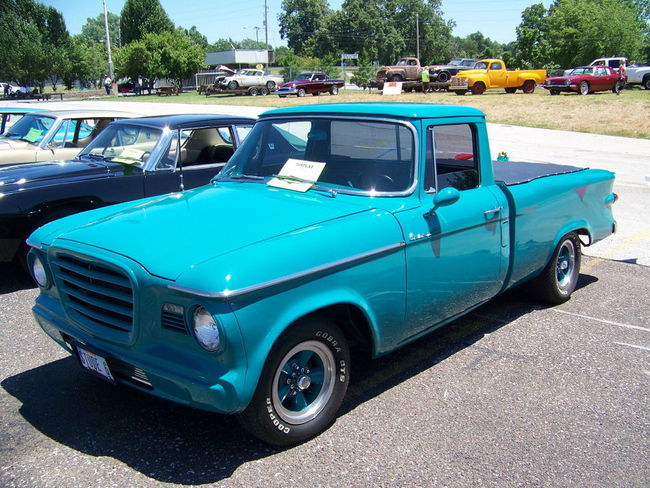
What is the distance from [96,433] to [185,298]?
1.17 m

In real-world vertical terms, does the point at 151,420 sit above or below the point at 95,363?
below

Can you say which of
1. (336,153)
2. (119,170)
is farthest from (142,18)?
(336,153)

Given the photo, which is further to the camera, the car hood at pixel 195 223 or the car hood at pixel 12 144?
the car hood at pixel 12 144

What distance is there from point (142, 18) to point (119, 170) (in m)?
Answer: 77.2

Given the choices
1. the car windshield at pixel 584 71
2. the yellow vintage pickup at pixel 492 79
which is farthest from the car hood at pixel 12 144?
the car windshield at pixel 584 71

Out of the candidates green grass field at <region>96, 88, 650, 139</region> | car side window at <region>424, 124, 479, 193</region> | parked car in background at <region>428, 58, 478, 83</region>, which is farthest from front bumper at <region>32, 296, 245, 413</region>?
parked car in background at <region>428, 58, 478, 83</region>

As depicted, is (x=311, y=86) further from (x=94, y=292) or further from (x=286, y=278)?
(x=286, y=278)

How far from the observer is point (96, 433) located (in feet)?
11.2

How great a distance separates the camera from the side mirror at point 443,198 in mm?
3893

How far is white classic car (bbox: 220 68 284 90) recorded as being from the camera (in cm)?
4641

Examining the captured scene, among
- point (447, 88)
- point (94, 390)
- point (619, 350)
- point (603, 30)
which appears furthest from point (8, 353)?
point (603, 30)

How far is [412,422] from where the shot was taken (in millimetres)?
3561

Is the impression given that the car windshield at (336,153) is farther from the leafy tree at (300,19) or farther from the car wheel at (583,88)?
the leafy tree at (300,19)

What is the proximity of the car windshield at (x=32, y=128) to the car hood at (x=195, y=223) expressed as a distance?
5630 mm
